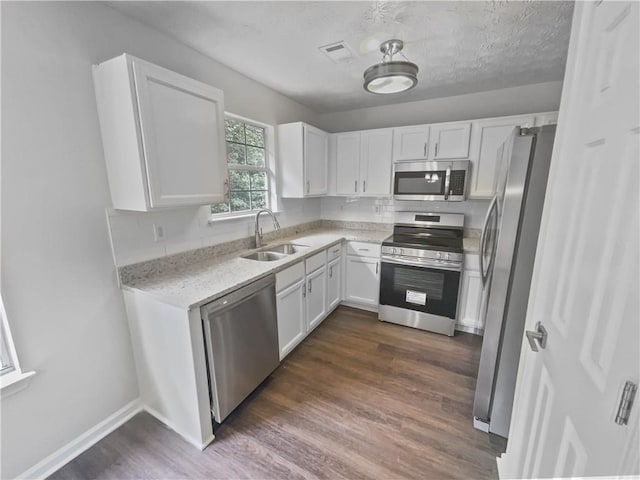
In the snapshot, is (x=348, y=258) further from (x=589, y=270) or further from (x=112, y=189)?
(x=589, y=270)

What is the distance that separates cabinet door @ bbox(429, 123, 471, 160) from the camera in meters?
2.77

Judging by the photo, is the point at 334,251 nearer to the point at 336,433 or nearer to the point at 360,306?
the point at 360,306

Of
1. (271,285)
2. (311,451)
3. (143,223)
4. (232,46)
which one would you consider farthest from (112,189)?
(311,451)

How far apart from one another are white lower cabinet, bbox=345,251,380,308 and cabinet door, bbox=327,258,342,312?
0.11 meters

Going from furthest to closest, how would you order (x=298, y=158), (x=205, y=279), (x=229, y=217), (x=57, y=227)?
1. (x=298, y=158)
2. (x=229, y=217)
3. (x=205, y=279)
4. (x=57, y=227)

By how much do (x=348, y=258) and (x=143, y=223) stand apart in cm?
211

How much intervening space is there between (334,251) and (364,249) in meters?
0.35

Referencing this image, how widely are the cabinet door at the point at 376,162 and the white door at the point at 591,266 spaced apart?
7.27ft

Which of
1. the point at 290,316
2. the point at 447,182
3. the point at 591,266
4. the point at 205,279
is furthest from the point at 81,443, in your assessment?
the point at 447,182

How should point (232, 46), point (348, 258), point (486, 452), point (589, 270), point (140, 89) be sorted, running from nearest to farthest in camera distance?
point (589, 270), point (140, 89), point (486, 452), point (232, 46), point (348, 258)

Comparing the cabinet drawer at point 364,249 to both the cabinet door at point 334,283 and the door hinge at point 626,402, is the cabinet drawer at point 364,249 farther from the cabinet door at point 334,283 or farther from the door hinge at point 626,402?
the door hinge at point 626,402

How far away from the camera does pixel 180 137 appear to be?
1.63 metres

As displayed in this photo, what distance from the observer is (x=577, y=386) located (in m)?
0.73

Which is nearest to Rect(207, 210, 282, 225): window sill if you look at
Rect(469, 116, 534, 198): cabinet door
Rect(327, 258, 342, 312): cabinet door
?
Rect(327, 258, 342, 312): cabinet door
